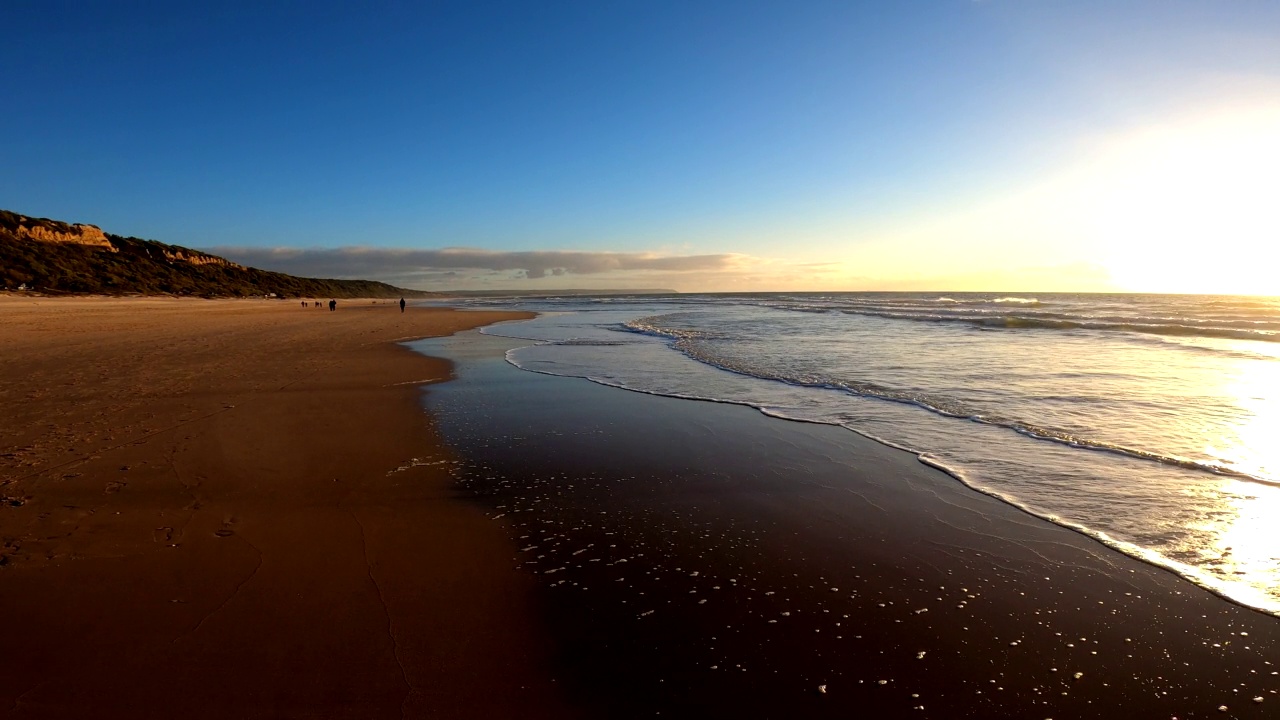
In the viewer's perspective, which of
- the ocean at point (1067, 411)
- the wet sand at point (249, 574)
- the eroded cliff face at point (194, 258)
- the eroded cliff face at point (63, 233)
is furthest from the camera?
the eroded cliff face at point (194, 258)

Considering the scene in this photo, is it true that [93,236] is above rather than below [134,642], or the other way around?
above

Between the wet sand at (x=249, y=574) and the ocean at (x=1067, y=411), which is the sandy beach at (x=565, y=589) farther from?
the ocean at (x=1067, y=411)

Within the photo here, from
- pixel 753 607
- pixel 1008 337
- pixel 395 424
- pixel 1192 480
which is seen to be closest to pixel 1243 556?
pixel 1192 480

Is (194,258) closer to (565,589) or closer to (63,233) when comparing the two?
(63,233)

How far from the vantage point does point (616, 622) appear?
362 centimetres

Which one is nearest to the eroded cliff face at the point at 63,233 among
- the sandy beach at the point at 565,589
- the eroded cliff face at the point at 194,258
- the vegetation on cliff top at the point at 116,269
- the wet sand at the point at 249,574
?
the vegetation on cliff top at the point at 116,269

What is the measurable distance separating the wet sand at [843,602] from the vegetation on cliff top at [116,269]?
6024 centimetres

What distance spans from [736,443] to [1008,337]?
21004 mm

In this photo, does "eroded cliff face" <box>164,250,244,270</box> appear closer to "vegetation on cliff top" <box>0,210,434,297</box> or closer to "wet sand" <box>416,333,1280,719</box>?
"vegetation on cliff top" <box>0,210,434,297</box>

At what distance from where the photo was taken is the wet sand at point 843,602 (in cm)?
300

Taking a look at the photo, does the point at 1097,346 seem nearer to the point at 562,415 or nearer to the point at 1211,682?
Answer: the point at 562,415

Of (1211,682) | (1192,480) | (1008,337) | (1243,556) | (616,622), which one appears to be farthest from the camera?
(1008,337)

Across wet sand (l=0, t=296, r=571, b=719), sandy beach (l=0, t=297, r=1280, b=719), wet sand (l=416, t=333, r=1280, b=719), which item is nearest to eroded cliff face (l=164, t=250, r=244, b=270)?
wet sand (l=0, t=296, r=571, b=719)

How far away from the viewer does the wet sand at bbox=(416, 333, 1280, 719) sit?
300 cm
